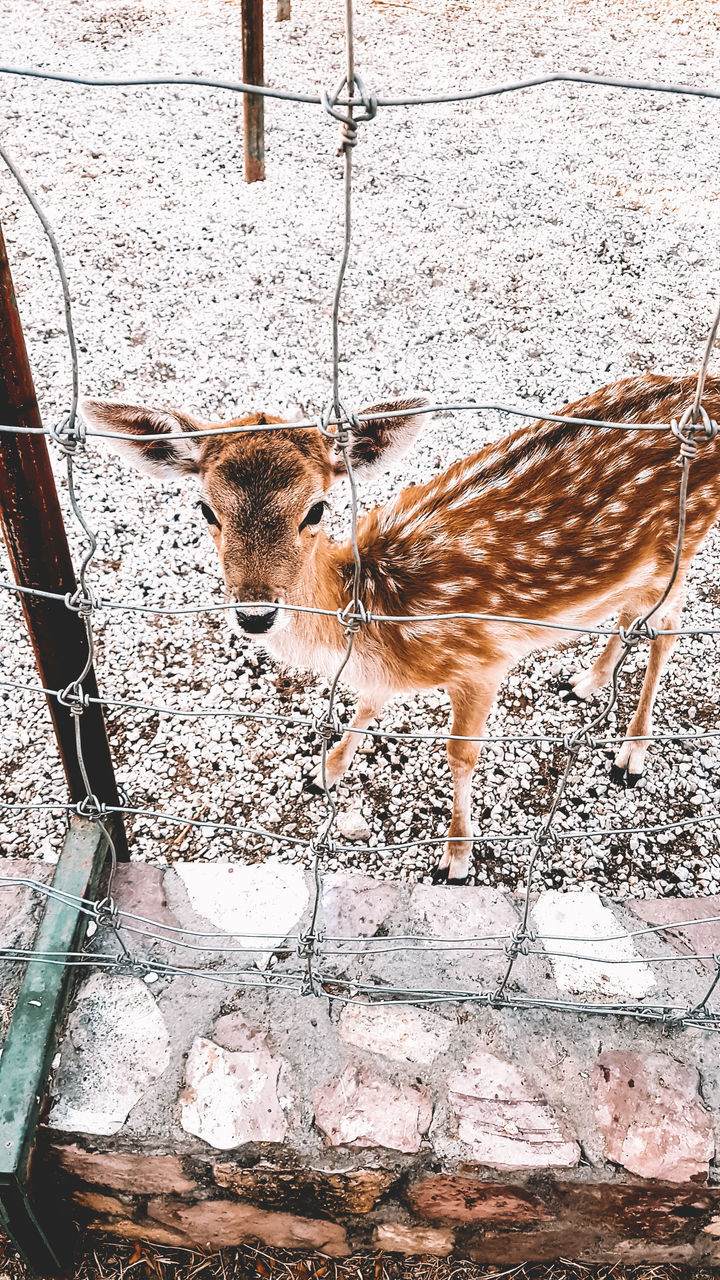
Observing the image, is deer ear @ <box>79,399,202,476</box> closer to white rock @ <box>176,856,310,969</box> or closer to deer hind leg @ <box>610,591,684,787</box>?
white rock @ <box>176,856,310,969</box>

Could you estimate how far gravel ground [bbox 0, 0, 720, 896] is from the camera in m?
2.78

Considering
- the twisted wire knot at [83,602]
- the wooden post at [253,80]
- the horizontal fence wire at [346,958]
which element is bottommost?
the horizontal fence wire at [346,958]

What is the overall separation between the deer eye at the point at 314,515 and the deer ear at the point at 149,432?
271 millimetres

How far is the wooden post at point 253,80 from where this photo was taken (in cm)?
453

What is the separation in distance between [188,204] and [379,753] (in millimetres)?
3815

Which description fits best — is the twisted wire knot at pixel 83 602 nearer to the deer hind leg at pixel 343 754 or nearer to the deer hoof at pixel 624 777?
the deer hind leg at pixel 343 754

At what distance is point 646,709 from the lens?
2.91 metres

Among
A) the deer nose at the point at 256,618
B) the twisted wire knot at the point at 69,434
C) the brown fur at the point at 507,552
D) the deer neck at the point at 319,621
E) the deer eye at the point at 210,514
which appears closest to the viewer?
the twisted wire knot at the point at 69,434

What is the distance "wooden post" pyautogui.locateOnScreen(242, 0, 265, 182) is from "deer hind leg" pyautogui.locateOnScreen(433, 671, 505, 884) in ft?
11.0

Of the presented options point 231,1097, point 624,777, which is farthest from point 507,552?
point 231,1097

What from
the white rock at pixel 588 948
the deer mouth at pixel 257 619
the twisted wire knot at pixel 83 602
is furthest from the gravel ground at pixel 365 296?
Answer: the twisted wire knot at pixel 83 602

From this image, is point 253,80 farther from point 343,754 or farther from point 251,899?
point 251,899

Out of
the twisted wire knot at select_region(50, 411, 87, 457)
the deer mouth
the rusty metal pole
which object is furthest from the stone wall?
the twisted wire knot at select_region(50, 411, 87, 457)

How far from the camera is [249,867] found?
203cm
